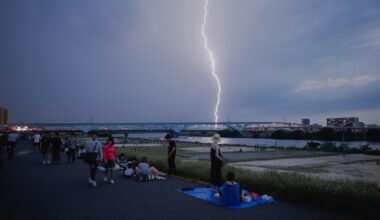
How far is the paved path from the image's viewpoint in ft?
23.6

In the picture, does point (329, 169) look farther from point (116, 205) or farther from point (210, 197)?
point (116, 205)

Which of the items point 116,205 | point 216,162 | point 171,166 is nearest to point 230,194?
point 216,162

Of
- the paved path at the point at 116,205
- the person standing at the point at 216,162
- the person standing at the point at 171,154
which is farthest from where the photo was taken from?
the person standing at the point at 171,154

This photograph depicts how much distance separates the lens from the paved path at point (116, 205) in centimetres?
719

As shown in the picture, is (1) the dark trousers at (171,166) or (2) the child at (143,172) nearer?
(2) the child at (143,172)

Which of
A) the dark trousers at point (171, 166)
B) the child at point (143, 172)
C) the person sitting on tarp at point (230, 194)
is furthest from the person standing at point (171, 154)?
the person sitting on tarp at point (230, 194)

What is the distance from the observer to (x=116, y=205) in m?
8.17

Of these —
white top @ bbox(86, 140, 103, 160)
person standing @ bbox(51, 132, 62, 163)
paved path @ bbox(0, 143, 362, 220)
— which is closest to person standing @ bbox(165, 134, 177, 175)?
paved path @ bbox(0, 143, 362, 220)

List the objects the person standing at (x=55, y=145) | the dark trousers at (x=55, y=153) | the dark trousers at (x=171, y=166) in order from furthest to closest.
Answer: the dark trousers at (x=55, y=153) → the person standing at (x=55, y=145) → the dark trousers at (x=171, y=166)

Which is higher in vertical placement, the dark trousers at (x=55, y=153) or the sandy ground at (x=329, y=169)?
the dark trousers at (x=55, y=153)

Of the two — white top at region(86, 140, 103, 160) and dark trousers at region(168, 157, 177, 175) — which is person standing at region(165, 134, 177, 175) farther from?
white top at region(86, 140, 103, 160)

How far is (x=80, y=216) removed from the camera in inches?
278

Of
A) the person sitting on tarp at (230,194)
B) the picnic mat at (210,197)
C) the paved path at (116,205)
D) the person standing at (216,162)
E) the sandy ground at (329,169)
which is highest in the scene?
the person standing at (216,162)

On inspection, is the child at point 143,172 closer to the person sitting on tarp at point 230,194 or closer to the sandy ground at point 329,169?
the person sitting on tarp at point 230,194
